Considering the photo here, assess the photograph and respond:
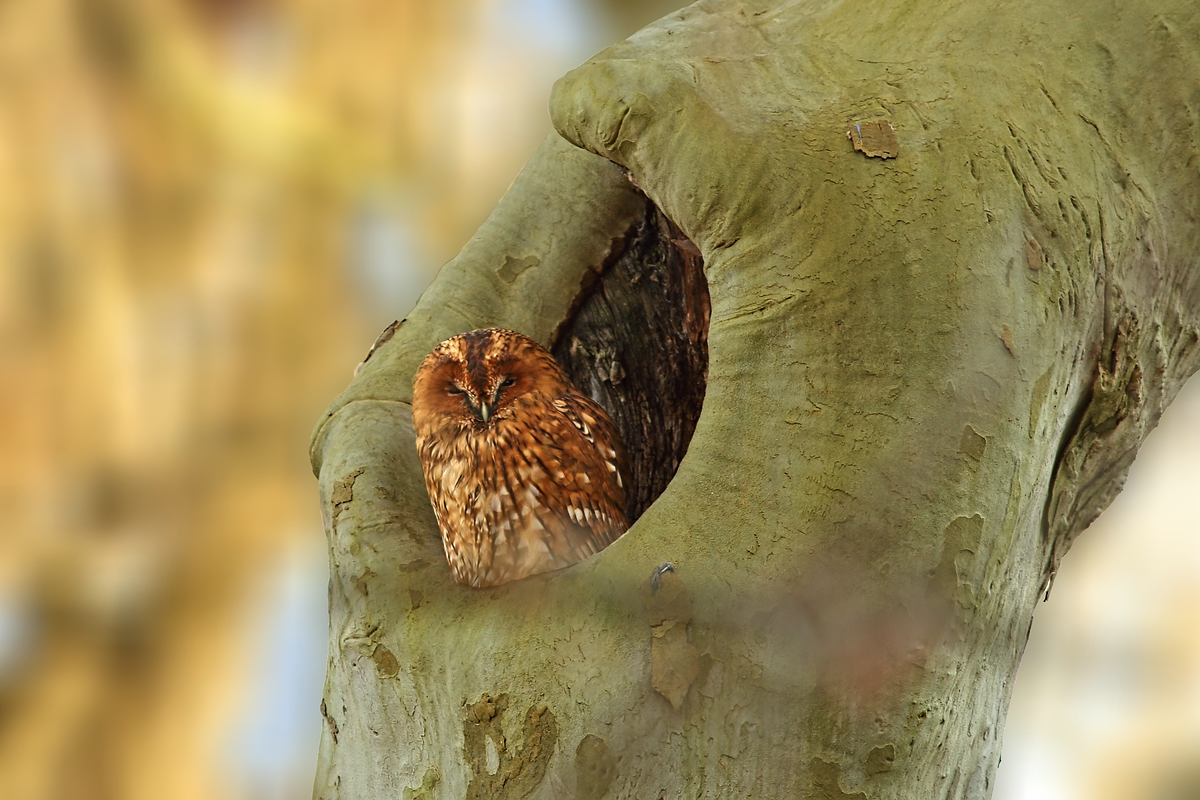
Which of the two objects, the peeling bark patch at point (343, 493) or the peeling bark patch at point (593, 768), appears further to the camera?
the peeling bark patch at point (343, 493)

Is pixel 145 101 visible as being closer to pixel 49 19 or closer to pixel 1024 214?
pixel 49 19

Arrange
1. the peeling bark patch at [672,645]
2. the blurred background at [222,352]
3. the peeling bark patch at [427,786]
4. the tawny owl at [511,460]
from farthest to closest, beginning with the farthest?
the blurred background at [222,352]
the tawny owl at [511,460]
the peeling bark patch at [427,786]
the peeling bark patch at [672,645]

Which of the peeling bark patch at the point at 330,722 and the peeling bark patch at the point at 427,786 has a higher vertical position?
the peeling bark patch at the point at 330,722

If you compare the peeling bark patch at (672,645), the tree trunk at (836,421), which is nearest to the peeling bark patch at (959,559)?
the tree trunk at (836,421)

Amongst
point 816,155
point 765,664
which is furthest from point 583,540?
point 816,155

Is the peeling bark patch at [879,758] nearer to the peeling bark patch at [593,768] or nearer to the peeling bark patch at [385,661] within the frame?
the peeling bark patch at [593,768]

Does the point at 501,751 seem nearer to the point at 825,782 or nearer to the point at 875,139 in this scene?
the point at 825,782

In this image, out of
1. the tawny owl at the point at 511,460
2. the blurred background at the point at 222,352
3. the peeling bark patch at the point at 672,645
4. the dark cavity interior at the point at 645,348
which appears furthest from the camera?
the blurred background at the point at 222,352

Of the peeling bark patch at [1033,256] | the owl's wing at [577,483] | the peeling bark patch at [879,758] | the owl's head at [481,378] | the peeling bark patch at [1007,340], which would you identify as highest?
the owl's head at [481,378]
